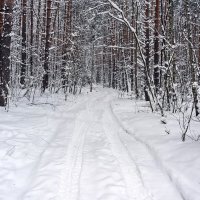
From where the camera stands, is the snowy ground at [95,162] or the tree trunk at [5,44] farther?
the tree trunk at [5,44]

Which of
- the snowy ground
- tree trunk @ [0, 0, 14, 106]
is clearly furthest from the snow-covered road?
tree trunk @ [0, 0, 14, 106]

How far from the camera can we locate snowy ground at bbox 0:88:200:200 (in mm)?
5766

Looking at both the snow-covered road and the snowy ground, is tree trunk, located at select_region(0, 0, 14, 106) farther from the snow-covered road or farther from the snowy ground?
the snow-covered road

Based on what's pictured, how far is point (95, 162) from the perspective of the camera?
7.52m

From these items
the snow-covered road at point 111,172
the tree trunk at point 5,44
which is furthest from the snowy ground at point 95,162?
the tree trunk at point 5,44

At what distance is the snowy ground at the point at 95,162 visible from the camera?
577cm

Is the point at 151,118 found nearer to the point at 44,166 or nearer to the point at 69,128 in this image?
the point at 69,128

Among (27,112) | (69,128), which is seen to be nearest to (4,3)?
(27,112)

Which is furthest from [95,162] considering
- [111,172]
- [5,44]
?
[5,44]

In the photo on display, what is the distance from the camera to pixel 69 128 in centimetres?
1159

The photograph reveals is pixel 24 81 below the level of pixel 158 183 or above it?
above

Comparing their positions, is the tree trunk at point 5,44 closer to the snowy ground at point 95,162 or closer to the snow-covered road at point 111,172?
the snowy ground at point 95,162

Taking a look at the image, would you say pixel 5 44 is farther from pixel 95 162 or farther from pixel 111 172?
pixel 111 172

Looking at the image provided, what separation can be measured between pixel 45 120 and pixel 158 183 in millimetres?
7026
